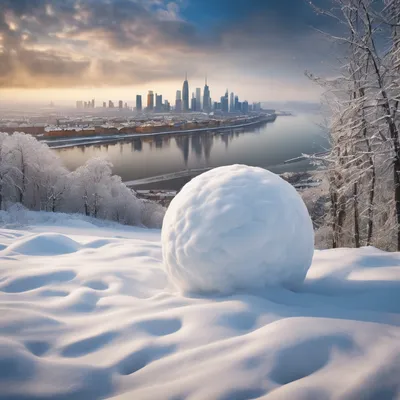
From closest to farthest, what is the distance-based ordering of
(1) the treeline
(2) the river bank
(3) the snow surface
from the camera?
(3) the snow surface < (1) the treeline < (2) the river bank

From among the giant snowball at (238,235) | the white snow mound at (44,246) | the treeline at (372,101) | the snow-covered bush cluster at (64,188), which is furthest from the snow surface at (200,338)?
the snow-covered bush cluster at (64,188)

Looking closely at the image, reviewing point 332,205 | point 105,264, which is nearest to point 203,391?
point 105,264

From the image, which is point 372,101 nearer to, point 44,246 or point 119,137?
point 44,246

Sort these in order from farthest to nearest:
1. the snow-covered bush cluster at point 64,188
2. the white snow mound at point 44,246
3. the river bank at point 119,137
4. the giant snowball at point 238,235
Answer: the river bank at point 119,137 < the snow-covered bush cluster at point 64,188 < the white snow mound at point 44,246 < the giant snowball at point 238,235

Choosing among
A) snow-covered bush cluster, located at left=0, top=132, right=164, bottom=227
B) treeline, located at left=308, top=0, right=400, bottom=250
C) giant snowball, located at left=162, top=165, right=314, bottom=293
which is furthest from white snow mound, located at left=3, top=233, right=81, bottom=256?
snow-covered bush cluster, located at left=0, top=132, right=164, bottom=227

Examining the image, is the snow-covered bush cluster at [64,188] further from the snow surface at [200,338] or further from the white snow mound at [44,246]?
the snow surface at [200,338]

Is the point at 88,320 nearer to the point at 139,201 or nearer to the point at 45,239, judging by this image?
the point at 45,239

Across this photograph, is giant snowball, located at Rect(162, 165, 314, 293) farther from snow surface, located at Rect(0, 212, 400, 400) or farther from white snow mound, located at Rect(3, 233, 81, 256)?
white snow mound, located at Rect(3, 233, 81, 256)
